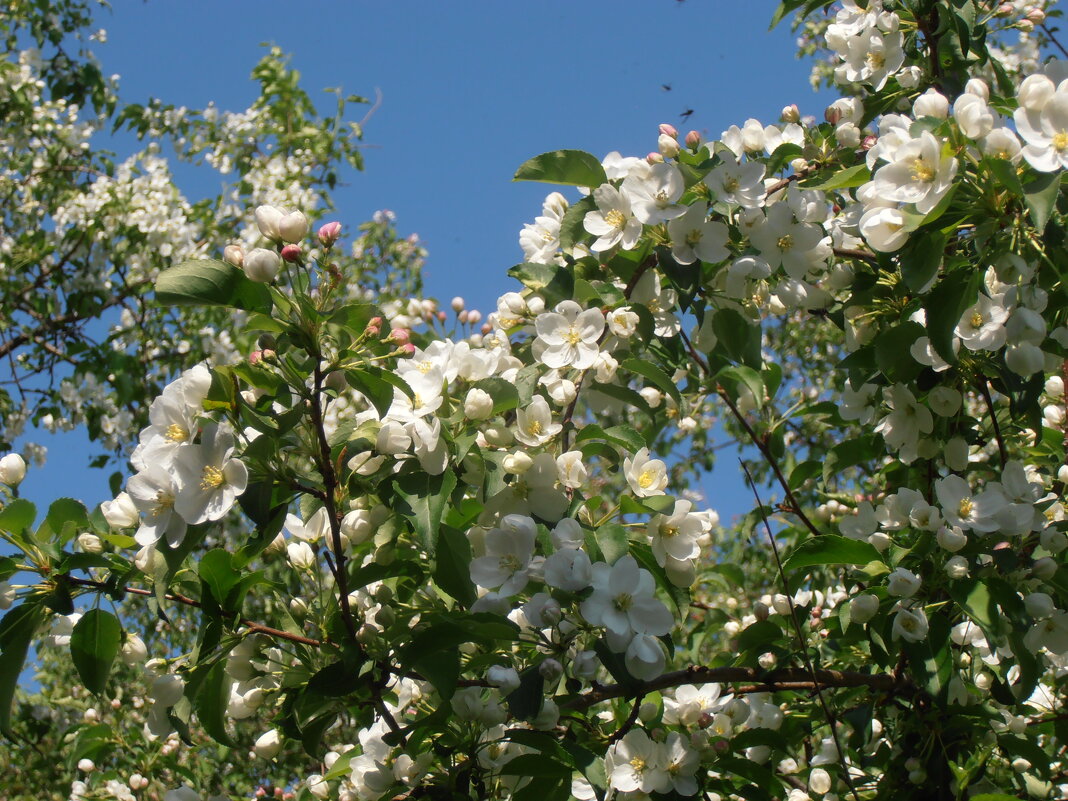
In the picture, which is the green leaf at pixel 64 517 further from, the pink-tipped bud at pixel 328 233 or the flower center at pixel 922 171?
the flower center at pixel 922 171

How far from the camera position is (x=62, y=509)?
5.33 feet

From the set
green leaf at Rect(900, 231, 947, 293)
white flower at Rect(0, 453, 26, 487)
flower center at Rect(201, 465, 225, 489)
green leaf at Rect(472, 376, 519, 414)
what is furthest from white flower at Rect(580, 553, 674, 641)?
white flower at Rect(0, 453, 26, 487)

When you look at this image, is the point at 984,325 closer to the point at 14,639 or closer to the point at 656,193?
the point at 656,193

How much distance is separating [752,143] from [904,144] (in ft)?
2.33

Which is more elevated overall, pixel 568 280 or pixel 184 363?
pixel 184 363

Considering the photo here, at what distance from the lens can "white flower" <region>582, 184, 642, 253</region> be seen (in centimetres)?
203

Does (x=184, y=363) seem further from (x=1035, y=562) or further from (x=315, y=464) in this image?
(x=1035, y=562)

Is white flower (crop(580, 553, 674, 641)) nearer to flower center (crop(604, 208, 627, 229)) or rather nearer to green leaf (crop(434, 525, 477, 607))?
green leaf (crop(434, 525, 477, 607))

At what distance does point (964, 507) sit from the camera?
192 cm

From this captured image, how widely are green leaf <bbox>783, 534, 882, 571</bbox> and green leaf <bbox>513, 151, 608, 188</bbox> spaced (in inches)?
35.5

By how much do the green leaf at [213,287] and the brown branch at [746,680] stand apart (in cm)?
92

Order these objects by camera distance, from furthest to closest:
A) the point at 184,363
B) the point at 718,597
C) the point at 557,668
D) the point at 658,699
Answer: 1. the point at 184,363
2. the point at 718,597
3. the point at 658,699
4. the point at 557,668

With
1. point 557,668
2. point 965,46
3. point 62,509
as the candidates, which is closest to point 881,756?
point 557,668

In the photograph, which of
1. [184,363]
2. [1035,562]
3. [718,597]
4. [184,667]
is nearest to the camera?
[184,667]
